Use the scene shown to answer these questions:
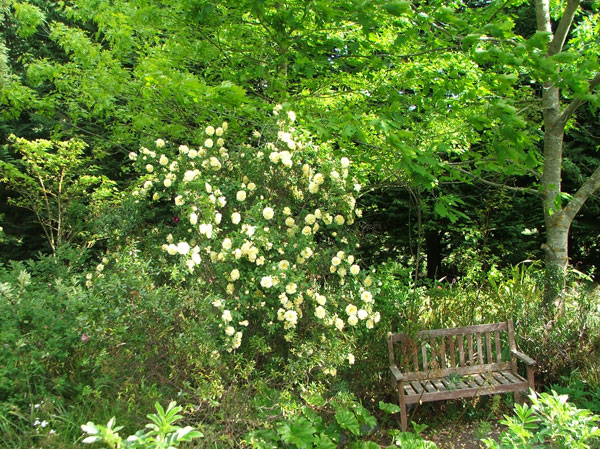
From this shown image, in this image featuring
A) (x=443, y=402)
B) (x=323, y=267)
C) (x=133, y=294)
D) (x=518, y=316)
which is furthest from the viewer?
(x=518, y=316)

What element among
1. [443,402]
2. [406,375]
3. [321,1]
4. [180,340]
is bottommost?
[443,402]

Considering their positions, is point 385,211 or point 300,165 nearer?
point 300,165

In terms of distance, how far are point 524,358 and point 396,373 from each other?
98 centimetres

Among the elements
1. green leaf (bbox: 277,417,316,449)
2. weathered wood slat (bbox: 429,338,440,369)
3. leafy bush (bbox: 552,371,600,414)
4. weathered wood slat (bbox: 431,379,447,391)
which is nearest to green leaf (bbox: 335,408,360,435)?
green leaf (bbox: 277,417,316,449)

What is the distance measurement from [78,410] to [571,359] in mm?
3617

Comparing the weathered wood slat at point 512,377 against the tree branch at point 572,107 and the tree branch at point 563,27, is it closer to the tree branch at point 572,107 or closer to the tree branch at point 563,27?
the tree branch at point 572,107

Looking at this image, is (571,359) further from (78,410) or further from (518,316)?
(78,410)

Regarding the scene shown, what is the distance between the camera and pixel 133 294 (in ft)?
9.76

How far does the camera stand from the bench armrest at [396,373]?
10.3ft

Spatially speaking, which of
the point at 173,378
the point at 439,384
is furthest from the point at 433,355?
the point at 173,378

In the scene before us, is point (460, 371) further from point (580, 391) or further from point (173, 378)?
point (173, 378)

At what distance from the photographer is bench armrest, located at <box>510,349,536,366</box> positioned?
3.26 metres

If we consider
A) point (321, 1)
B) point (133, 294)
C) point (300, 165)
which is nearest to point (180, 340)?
point (133, 294)

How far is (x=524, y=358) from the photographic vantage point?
3.33 metres
